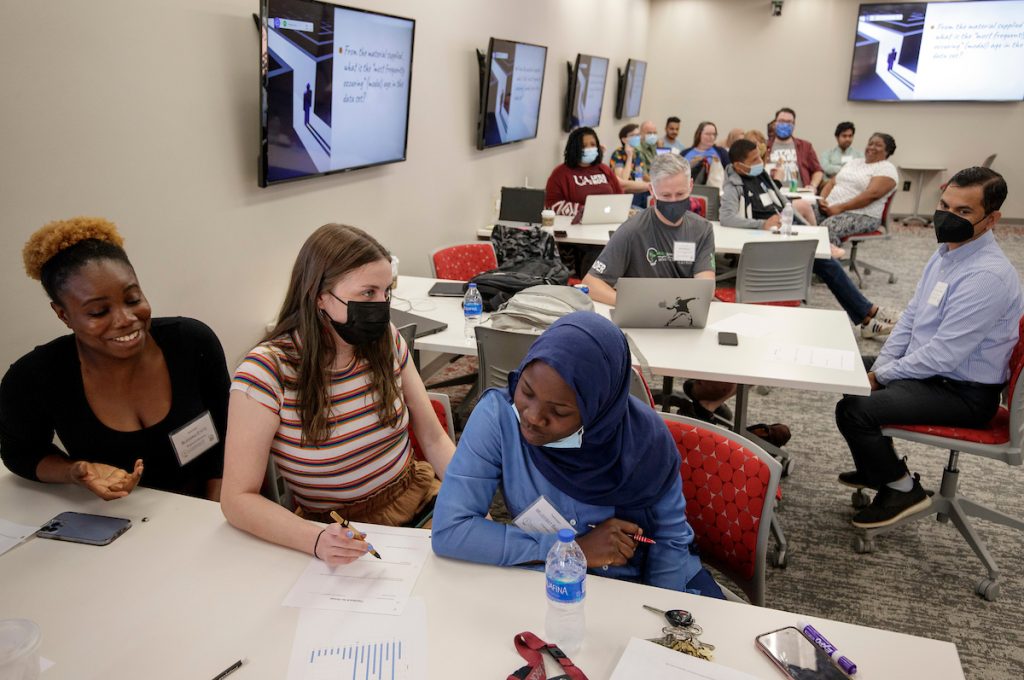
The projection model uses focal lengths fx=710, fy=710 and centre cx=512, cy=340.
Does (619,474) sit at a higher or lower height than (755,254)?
lower

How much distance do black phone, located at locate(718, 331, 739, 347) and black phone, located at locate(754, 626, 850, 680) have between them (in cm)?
180

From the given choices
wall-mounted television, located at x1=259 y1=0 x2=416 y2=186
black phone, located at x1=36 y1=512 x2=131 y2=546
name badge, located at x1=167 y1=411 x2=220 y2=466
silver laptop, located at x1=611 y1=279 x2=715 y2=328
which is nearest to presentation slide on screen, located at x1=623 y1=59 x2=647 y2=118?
wall-mounted television, located at x1=259 y1=0 x2=416 y2=186

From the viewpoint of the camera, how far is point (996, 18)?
9531 mm

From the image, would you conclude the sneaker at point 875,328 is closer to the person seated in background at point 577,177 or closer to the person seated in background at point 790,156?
the person seated in background at point 577,177

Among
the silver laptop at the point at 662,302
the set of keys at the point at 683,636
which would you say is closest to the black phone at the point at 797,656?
the set of keys at the point at 683,636

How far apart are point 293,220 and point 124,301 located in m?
1.74

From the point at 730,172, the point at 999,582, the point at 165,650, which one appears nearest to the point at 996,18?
the point at 730,172

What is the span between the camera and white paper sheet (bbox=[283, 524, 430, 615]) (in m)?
1.47

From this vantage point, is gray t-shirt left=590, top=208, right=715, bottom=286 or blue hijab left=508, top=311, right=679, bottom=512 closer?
blue hijab left=508, top=311, right=679, bottom=512

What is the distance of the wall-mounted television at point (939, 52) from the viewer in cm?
955

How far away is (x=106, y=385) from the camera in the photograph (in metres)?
1.89

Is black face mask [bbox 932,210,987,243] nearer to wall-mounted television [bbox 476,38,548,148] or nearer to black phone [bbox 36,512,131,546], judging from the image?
black phone [bbox 36,512,131,546]

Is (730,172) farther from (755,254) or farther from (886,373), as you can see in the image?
(886,373)

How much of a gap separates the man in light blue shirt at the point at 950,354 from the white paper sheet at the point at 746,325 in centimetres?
47
